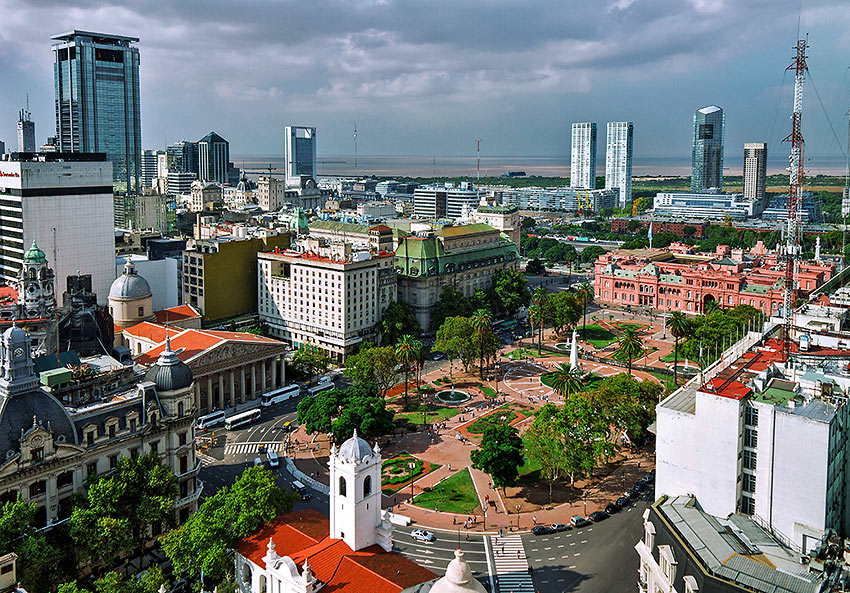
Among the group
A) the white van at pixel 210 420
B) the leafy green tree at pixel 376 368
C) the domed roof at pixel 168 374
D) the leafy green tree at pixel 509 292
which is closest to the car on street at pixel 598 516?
the leafy green tree at pixel 376 368

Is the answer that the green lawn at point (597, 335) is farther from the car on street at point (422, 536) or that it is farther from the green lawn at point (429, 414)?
the car on street at point (422, 536)

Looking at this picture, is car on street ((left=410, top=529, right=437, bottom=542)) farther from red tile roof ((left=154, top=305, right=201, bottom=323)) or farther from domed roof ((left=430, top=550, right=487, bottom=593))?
red tile roof ((left=154, top=305, right=201, bottom=323))

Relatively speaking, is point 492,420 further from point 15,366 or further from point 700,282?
point 700,282

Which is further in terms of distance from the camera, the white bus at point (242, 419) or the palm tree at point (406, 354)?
the palm tree at point (406, 354)

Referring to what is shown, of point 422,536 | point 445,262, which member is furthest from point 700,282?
point 422,536

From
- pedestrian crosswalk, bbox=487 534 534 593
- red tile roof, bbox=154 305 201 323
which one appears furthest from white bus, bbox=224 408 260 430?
pedestrian crosswalk, bbox=487 534 534 593
